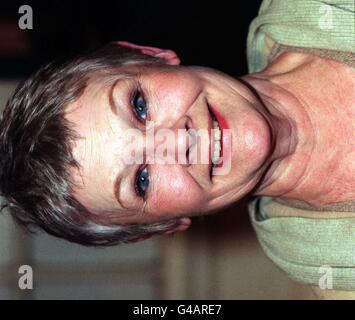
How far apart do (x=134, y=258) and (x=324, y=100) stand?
157 centimetres

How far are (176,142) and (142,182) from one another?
0.10 meters

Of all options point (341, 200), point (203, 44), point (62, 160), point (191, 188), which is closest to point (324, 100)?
point (341, 200)

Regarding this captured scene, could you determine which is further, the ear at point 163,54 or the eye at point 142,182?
the ear at point 163,54

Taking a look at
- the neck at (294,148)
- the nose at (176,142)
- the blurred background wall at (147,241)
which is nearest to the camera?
the nose at (176,142)

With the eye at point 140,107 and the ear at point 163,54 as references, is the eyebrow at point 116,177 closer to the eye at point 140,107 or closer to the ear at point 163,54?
the eye at point 140,107

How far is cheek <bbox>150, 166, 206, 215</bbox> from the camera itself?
34.9 inches

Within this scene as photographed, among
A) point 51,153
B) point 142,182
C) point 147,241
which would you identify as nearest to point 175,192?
point 142,182

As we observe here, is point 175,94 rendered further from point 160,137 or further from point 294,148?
point 294,148

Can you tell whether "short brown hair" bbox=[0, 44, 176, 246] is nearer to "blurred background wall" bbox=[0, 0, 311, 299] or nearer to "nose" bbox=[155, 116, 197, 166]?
"nose" bbox=[155, 116, 197, 166]

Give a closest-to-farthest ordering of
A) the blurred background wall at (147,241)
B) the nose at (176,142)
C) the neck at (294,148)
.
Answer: the nose at (176,142) < the neck at (294,148) < the blurred background wall at (147,241)

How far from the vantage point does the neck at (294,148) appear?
98 centimetres

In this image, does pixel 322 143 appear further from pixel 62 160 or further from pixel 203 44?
pixel 203 44

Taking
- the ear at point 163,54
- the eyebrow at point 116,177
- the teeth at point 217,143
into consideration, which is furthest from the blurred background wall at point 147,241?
the teeth at point 217,143

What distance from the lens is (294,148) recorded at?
1015 millimetres
